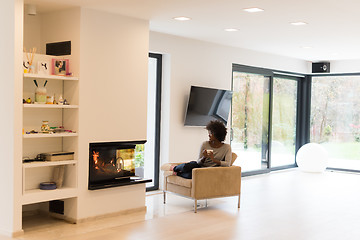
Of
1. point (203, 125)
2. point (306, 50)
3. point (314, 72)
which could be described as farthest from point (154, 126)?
point (314, 72)

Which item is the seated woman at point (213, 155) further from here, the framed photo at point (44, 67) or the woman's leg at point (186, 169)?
the framed photo at point (44, 67)

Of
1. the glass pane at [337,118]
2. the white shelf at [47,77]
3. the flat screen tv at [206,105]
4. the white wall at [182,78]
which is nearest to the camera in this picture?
the white shelf at [47,77]

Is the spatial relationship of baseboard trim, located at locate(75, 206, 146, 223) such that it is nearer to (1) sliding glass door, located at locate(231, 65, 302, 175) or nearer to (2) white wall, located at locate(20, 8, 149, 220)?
(2) white wall, located at locate(20, 8, 149, 220)

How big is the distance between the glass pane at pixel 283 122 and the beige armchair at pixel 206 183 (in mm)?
4572

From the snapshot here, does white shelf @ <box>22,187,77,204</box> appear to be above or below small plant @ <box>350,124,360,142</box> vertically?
below

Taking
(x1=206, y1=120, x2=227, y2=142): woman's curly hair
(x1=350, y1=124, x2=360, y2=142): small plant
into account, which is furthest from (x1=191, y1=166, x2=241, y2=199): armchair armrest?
(x1=350, y1=124, x2=360, y2=142): small plant

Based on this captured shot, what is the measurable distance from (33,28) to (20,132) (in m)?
1.65

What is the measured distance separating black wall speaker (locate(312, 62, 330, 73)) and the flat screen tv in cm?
332

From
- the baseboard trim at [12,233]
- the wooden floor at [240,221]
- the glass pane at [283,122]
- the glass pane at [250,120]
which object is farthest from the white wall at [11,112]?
the glass pane at [283,122]

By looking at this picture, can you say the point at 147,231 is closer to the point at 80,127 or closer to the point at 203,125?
the point at 80,127

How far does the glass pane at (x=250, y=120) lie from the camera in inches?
377

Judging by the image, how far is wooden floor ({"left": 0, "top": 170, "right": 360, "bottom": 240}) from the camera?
519 centimetres

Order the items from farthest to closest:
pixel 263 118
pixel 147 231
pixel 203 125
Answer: pixel 263 118 < pixel 203 125 < pixel 147 231

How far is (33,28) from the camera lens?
19.6 feet
